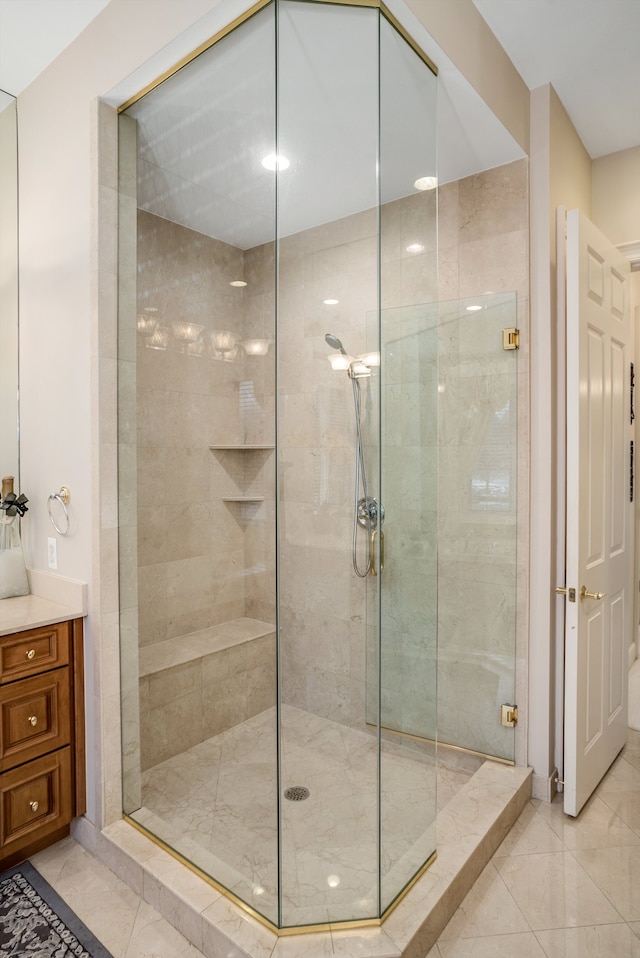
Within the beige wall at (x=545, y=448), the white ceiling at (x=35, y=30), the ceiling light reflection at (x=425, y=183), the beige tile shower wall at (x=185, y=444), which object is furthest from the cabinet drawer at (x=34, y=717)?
the white ceiling at (x=35, y=30)

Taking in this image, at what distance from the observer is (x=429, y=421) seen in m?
1.81

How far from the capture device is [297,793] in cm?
151

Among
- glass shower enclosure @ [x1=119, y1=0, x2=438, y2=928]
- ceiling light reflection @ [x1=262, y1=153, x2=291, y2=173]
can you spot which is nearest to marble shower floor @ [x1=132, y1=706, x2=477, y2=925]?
glass shower enclosure @ [x1=119, y1=0, x2=438, y2=928]

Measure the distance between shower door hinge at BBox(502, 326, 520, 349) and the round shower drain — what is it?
1790 millimetres

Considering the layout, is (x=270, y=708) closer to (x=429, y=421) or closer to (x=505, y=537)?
(x=429, y=421)

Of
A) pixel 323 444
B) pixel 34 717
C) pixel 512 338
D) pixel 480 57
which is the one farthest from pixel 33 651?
pixel 480 57

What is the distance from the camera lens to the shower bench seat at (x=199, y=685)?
5.52 feet

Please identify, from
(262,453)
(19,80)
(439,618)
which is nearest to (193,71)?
(19,80)

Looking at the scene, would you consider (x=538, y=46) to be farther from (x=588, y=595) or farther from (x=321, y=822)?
(x=321, y=822)

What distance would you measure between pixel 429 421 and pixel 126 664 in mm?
1339

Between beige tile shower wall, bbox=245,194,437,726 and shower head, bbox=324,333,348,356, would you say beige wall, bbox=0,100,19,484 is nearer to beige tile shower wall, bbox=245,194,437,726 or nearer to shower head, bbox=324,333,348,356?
beige tile shower wall, bbox=245,194,437,726

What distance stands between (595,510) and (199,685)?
1.67 meters

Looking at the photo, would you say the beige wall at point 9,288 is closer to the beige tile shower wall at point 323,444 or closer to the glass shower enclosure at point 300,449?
the glass shower enclosure at point 300,449

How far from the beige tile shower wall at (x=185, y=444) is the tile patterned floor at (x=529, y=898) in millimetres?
778
